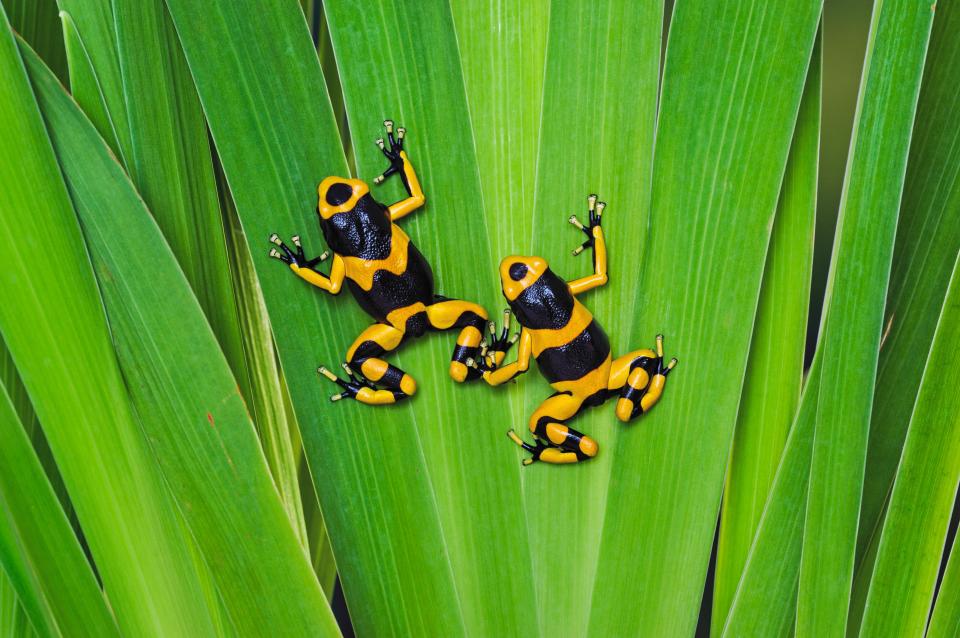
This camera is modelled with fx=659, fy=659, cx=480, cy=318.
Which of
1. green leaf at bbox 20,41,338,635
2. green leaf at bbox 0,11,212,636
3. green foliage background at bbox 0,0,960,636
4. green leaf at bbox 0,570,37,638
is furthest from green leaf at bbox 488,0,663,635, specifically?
green leaf at bbox 0,570,37,638

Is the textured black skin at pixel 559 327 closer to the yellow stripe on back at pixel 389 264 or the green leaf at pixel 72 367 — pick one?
the yellow stripe on back at pixel 389 264

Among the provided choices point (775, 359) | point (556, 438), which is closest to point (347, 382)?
point (556, 438)

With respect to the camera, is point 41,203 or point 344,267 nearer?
point 41,203

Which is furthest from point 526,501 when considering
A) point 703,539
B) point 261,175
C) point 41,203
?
point 41,203

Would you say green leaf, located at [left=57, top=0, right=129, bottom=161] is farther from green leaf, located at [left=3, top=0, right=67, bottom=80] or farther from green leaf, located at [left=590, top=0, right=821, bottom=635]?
green leaf, located at [left=590, top=0, right=821, bottom=635]

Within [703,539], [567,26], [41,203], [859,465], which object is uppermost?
[567,26]

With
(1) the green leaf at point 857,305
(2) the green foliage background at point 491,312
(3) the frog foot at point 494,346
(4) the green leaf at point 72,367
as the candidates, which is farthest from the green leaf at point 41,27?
(1) the green leaf at point 857,305

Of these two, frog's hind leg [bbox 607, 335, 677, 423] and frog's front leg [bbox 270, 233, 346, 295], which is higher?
frog's front leg [bbox 270, 233, 346, 295]

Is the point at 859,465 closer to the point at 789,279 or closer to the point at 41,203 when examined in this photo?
the point at 789,279
